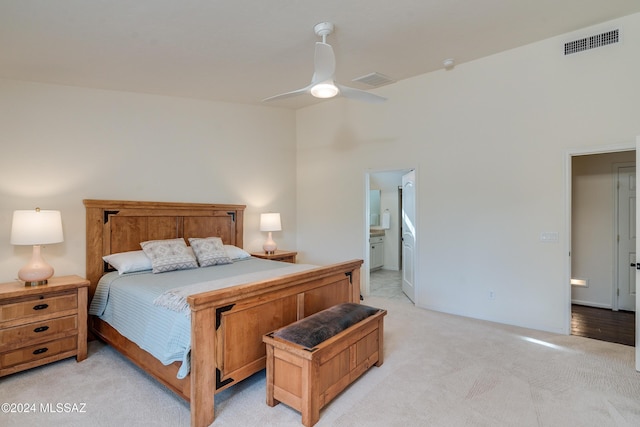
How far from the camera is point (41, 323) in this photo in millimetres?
2795

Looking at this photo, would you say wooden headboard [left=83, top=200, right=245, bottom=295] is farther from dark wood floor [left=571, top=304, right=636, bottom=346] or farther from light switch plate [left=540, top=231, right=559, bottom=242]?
dark wood floor [left=571, top=304, right=636, bottom=346]

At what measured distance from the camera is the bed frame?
203 cm

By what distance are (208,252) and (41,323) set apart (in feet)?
5.14

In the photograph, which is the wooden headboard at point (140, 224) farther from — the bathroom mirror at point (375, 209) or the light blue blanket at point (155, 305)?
the bathroom mirror at point (375, 209)

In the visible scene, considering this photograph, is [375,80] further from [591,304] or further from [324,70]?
[591,304]

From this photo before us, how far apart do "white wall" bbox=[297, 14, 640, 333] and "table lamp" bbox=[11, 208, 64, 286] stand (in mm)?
3772

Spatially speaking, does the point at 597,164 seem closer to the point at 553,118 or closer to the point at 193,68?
the point at 553,118

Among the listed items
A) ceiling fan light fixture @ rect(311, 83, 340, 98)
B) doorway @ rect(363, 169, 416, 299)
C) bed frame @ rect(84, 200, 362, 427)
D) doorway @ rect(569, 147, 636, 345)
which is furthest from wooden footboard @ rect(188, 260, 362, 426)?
doorway @ rect(363, 169, 416, 299)

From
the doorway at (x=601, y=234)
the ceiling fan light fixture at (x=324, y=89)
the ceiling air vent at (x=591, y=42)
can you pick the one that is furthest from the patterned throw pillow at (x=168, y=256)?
the doorway at (x=601, y=234)

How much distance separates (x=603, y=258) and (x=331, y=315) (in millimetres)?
4293

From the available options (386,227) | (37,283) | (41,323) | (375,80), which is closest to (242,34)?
(375,80)

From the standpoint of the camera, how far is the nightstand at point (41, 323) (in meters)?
2.64

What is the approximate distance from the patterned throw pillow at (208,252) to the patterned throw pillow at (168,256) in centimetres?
10

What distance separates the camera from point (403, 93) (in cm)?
461
